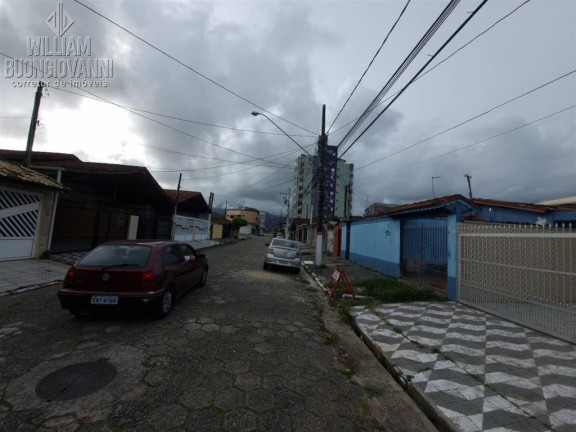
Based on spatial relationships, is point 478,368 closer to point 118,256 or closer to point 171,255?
point 171,255

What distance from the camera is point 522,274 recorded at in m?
5.35

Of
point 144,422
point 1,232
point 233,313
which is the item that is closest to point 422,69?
point 233,313

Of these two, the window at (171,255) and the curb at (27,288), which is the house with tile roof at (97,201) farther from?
the window at (171,255)

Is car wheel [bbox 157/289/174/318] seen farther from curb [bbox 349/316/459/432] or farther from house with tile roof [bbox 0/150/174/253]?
house with tile roof [bbox 0/150/174/253]

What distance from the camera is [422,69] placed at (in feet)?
18.6

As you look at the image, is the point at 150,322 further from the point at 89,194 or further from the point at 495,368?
the point at 89,194

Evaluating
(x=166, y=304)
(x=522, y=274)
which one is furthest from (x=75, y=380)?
(x=522, y=274)

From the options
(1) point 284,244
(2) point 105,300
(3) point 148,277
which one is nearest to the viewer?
(2) point 105,300

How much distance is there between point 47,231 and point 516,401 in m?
12.9

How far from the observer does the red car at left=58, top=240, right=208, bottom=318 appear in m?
4.18

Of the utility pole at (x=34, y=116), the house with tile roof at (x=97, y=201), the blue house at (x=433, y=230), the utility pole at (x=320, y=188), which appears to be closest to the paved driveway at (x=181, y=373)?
the blue house at (x=433, y=230)

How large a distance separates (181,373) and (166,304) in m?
1.96

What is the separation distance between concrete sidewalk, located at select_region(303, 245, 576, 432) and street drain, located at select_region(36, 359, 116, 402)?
340cm

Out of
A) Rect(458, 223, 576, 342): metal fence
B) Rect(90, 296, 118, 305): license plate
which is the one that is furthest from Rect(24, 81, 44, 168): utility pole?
Rect(458, 223, 576, 342): metal fence
